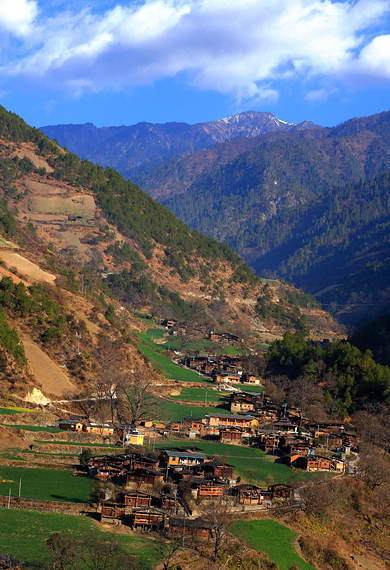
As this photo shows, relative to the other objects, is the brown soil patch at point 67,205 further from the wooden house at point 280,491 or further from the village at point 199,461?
the wooden house at point 280,491

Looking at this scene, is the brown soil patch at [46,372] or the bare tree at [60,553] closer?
the bare tree at [60,553]

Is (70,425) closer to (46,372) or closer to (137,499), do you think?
(46,372)

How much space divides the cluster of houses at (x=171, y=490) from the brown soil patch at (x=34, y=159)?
409 feet

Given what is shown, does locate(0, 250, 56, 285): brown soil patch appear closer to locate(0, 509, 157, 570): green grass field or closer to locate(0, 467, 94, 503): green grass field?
locate(0, 467, 94, 503): green grass field

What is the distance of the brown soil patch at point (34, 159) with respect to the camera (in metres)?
167

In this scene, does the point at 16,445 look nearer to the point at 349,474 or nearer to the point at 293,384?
the point at 349,474

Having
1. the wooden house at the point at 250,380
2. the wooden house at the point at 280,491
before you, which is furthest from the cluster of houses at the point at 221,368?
the wooden house at the point at 280,491

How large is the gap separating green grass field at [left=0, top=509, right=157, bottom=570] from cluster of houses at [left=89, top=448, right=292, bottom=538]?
2.01 metres

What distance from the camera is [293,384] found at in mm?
95375

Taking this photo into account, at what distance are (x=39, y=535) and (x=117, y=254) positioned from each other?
401 ft

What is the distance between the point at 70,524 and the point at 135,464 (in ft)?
34.5

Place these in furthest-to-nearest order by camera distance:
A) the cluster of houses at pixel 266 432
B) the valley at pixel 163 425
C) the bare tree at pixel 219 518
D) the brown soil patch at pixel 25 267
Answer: the brown soil patch at pixel 25 267 < the cluster of houses at pixel 266 432 < the valley at pixel 163 425 < the bare tree at pixel 219 518

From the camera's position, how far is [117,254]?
156125mm

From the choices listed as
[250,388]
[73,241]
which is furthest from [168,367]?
[73,241]
